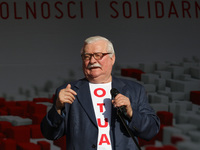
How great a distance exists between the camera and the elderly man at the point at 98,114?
143 centimetres

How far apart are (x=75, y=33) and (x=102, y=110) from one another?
3083 mm

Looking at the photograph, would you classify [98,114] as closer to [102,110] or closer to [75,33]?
[102,110]

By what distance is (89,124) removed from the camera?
1448 millimetres

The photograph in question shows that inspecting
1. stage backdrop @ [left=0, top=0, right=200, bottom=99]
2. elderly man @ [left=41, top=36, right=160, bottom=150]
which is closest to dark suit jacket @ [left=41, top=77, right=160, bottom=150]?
elderly man @ [left=41, top=36, right=160, bottom=150]

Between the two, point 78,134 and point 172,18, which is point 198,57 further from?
point 78,134

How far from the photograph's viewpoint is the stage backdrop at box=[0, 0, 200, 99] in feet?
14.4

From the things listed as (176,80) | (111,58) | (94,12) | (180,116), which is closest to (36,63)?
(94,12)

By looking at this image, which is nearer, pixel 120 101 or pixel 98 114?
pixel 120 101

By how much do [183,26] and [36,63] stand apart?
1.64 m

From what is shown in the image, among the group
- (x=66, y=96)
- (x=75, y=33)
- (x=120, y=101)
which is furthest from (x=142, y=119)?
(x=75, y=33)

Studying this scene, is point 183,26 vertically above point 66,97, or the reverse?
point 183,26

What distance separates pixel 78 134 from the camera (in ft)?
4.77

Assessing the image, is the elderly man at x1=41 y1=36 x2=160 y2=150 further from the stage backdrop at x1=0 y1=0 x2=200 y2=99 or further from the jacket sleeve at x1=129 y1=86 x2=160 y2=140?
the stage backdrop at x1=0 y1=0 x2=200 y2=99

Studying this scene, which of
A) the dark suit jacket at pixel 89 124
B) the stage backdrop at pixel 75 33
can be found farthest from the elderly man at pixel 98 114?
the stage backdrop at pixel 75 33
